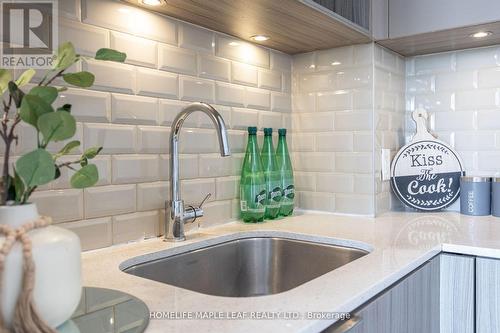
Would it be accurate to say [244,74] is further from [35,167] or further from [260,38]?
[35,167]

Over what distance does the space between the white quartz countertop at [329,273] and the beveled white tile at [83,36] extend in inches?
19.0

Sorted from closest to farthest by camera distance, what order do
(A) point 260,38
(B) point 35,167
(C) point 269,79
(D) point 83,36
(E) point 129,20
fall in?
1. (B) point 35,167
2. (D) point 83,36
3. (E) point 129,20
4. (A) point 260,38
5. (C) point 269,79

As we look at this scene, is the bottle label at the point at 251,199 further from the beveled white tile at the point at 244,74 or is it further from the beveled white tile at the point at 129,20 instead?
the beveled white tile at the point at 129,20

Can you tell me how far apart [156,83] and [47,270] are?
2.43 ft

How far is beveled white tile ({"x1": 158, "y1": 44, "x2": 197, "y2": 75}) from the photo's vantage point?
1.20 meters

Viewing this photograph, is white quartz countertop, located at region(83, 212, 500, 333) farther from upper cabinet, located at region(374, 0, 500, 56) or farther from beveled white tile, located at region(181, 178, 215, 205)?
upper cabinet, located at region(374, 0, 500, 56)

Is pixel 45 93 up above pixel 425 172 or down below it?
above

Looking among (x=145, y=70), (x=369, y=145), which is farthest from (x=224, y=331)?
(x=369, y=145)

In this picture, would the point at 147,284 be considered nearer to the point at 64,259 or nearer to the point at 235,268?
the point at 64,259

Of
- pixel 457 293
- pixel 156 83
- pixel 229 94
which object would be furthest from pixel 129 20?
pixel 457 293

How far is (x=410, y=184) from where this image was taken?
171 centimetres

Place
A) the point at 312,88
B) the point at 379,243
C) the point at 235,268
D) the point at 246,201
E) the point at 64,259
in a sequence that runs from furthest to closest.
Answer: the point at 312,88 < the point at 246,201 < the point at 235,268 < the point at 379,243 < the point at 64,259

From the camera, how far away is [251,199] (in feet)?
4.66

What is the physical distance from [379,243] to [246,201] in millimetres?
464
